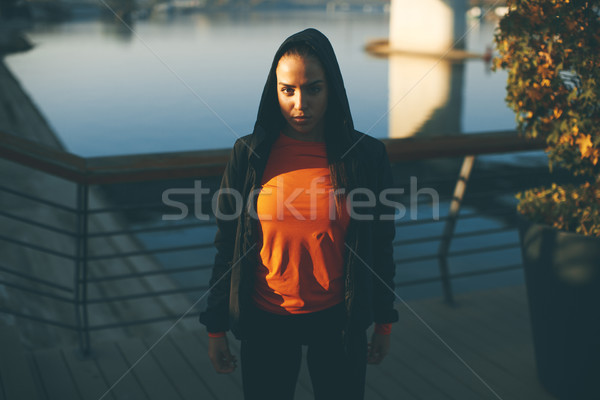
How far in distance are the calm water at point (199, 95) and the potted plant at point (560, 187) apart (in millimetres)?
5165

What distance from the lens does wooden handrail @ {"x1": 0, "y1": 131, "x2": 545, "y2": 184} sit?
2688 millimetres

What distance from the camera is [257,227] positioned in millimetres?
1827

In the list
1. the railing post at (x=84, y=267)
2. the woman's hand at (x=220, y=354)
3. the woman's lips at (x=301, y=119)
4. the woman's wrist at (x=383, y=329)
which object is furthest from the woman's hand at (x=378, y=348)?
the railing post at (x=84, y=267)

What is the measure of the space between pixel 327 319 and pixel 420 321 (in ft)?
6.42

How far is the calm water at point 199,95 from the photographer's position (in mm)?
19781

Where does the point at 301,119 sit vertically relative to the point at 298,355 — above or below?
above

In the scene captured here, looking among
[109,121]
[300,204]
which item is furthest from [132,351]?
[109,121]

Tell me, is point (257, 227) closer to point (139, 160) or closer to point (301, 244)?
point (301, 244)

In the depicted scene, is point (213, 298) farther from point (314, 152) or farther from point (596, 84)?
point (596, 84)

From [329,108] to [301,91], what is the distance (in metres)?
0.14

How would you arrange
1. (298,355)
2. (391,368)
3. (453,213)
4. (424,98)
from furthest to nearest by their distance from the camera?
(424,98) < (453,213) < (391,368) < (298,355)

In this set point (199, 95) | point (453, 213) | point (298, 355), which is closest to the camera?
point (298, 355)

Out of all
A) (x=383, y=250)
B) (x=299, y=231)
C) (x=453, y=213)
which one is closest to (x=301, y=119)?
(x=299, y=231)

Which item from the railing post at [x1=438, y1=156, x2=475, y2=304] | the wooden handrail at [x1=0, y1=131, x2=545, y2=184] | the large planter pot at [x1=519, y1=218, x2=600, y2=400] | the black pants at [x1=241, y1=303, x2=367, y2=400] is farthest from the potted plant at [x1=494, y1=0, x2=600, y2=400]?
the black pants at [x1=241, y1=303, x2=367, y2=400]
